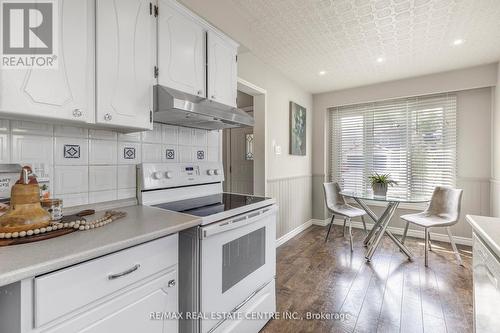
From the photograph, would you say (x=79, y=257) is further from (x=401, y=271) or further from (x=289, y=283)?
(x=401, y=271)

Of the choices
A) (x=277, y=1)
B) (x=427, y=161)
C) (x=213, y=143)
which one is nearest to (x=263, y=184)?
(x=213, y=143)

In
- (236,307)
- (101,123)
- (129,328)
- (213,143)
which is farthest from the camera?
(213,143)

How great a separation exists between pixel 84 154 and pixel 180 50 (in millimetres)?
898

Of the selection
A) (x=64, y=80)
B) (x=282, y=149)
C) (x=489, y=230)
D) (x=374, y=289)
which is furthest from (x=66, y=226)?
(x=282, y=149)

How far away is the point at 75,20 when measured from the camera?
112 centimetres

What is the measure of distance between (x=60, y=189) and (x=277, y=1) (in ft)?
6.51

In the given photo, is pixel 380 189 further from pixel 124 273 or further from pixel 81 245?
pixel 81 245

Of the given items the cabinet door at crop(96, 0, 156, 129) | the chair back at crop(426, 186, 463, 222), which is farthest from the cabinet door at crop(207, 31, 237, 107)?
the chair back at crop(426, 186, 463, 222)

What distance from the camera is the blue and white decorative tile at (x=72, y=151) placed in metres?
1.32

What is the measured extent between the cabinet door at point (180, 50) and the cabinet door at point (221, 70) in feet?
0.25

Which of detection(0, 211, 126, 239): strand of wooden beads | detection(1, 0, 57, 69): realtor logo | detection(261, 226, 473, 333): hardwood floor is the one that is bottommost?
detection(261, 226, 473, 333): hardwood floor

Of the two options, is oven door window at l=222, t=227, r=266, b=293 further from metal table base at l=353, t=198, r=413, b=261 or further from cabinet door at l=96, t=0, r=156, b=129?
metal table base at l=353, t=198, r=413, b=261

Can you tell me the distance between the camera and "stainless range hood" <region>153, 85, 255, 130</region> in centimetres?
142

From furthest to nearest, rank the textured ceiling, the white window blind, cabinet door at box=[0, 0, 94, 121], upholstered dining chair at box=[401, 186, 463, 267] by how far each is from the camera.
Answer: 1. the white window blind
2. upholstered dining chair at box=[401, 186, 463, 267]
3. the textured ceiling
4. cabinet door at box=[0, 0, 94, 121]
